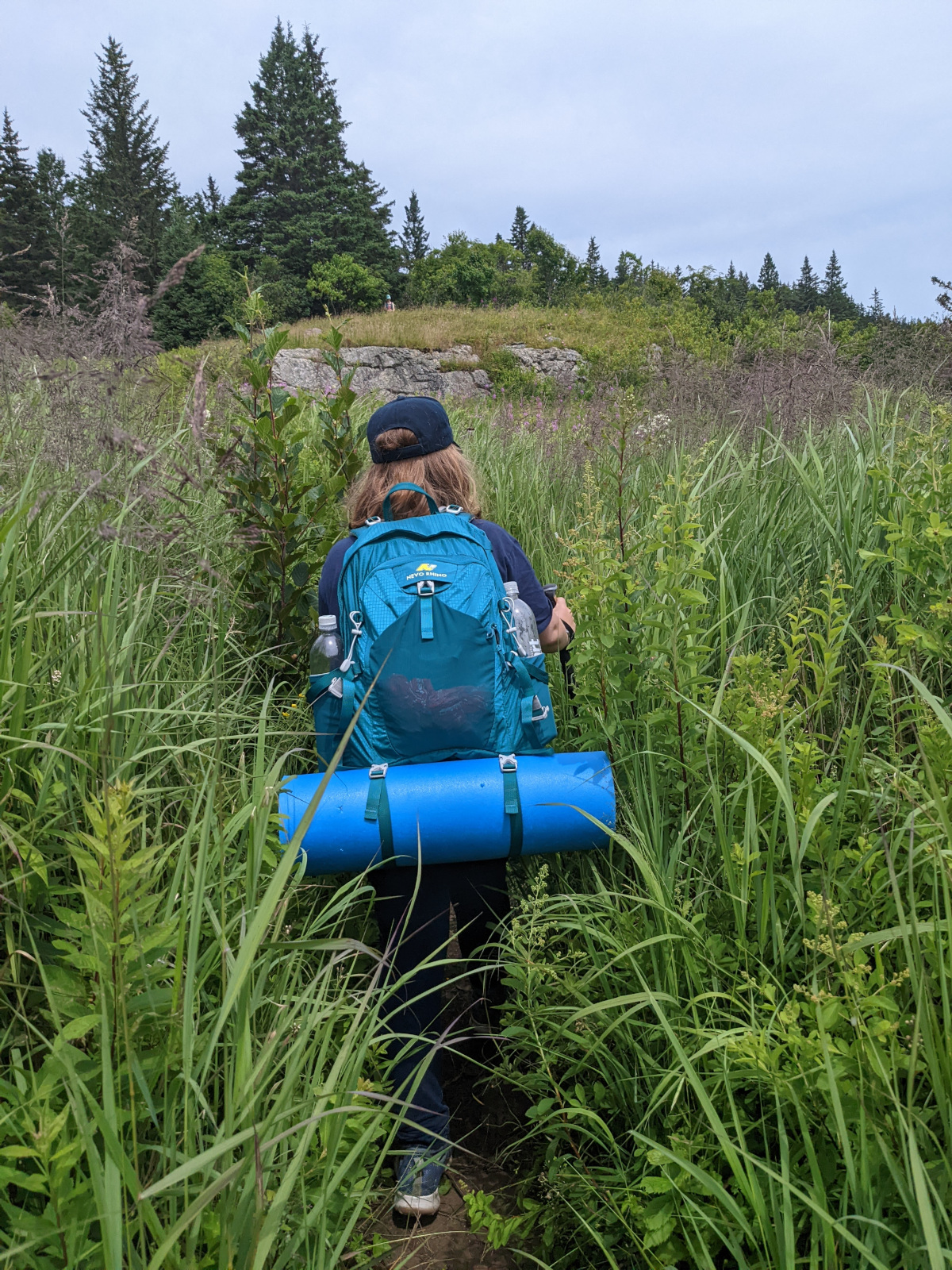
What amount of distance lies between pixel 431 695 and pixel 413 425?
88 centimetres

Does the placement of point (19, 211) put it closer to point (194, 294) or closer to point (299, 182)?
point (194, 294)

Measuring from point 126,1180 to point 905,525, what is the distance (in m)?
1.98

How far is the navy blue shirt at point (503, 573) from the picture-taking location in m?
2.14

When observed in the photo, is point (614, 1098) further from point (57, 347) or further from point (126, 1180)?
point (57, 347)

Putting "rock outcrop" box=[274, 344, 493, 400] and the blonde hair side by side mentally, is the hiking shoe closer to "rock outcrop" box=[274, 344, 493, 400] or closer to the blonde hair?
the blonde hair

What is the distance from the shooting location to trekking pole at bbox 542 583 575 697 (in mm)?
2212

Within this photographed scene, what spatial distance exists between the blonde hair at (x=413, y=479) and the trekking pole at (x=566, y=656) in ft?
1.11

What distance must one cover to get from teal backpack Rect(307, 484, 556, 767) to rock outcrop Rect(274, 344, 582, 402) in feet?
46.4

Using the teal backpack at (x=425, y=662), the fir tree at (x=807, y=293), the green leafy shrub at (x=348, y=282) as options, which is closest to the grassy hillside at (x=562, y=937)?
the teal backpack at (x=425, y=662)

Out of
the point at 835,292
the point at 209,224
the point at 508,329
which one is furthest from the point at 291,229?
the point at 835,292

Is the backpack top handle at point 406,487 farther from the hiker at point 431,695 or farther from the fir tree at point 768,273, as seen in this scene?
the fir tree at point 768,273

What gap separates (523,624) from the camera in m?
2.04

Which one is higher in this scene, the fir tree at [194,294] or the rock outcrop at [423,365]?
the fir tree at [194,294]

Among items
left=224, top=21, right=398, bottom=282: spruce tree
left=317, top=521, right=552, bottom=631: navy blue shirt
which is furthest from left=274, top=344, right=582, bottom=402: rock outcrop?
left=224, top=21, right=398, bottom=282: spruce tree
